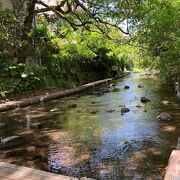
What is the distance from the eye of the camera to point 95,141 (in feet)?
27.9

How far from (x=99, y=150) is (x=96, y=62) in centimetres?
2408

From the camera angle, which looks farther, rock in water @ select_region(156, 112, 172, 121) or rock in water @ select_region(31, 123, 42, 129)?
rock in water @ select_region(156, 112, 172, 121)

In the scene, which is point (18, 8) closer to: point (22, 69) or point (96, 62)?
point (22, 69)

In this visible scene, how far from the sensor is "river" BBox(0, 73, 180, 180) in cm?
649

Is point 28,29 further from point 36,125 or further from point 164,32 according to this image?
point 36,125

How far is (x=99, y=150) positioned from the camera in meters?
7.69

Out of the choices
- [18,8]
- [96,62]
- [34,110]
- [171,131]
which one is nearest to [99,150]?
[171,131]

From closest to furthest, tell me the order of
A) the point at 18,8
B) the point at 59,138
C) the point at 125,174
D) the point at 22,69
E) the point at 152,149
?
1. the point at 125,174
2. the point at 152,149
3. the point at 59,138
4. the point at 18,8
5. the point at 22,69

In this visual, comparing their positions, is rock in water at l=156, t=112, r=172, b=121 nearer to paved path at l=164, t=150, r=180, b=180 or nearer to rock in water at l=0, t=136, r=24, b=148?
rock in water at l=0, t=136, r=24, b=148

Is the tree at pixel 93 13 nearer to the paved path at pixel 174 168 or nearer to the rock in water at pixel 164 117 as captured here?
the rock in water at pixel 164 117

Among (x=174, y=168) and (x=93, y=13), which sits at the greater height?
(x=93, y=13)

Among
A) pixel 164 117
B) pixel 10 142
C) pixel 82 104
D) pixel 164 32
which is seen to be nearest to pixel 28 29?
pixel 82 104

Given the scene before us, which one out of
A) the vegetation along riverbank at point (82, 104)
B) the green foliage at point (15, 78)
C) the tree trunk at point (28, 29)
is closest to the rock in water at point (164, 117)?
the vegetation along riverbank at point (82, 104)

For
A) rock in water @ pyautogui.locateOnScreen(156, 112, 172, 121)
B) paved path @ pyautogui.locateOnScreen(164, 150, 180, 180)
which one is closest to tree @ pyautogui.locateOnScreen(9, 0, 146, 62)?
rock in water @ pyautogui.locateOnScreen(156, 112, 172, 121)
